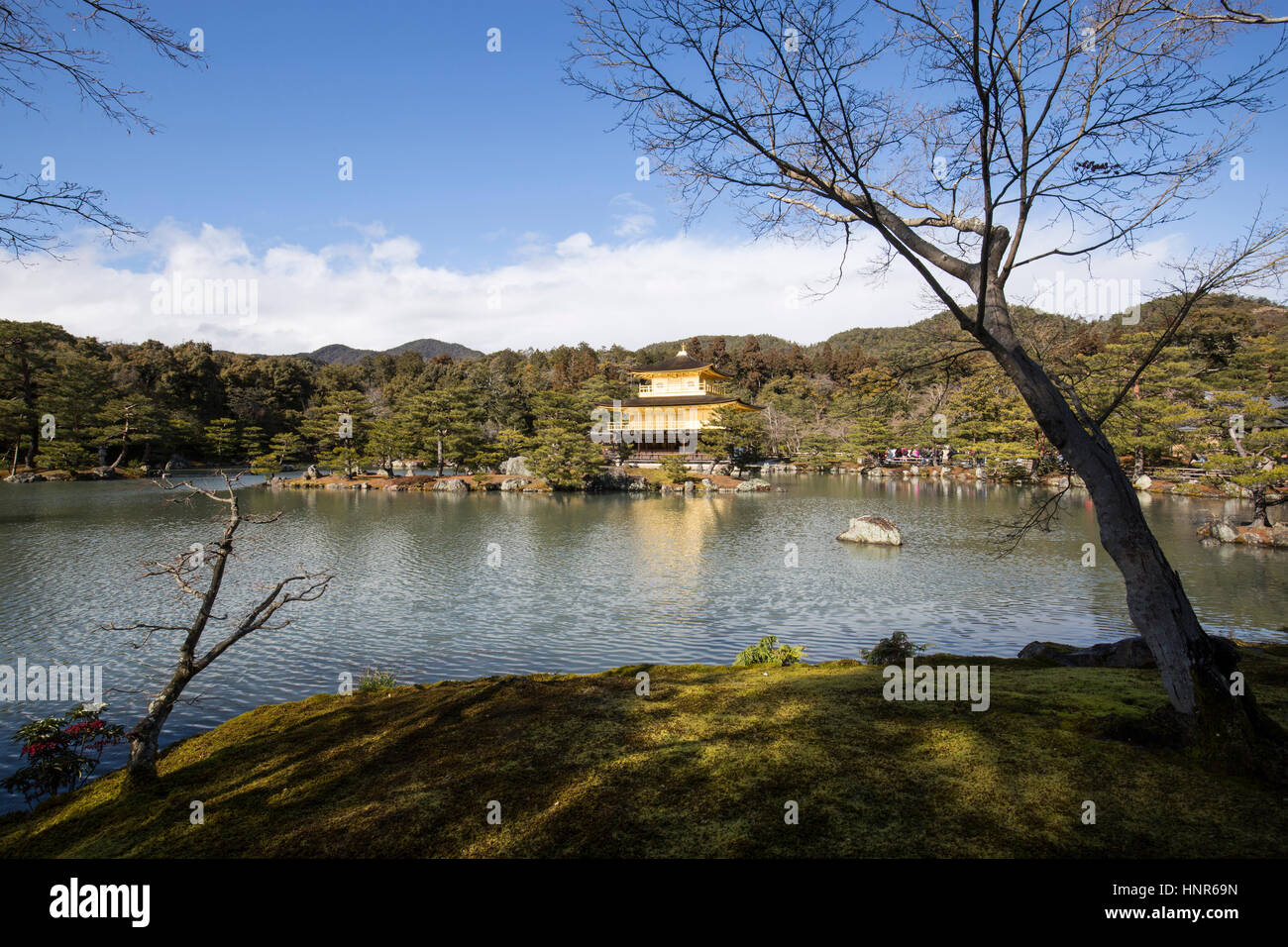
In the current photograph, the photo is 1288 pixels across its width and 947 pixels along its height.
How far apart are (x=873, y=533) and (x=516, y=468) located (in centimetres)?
2433

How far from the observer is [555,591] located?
13.0 metres

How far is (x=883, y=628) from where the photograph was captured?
1052cm

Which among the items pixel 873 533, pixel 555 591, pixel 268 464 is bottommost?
pixel 555 591

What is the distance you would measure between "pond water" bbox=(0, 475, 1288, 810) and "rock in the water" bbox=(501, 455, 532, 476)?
13.0 meters

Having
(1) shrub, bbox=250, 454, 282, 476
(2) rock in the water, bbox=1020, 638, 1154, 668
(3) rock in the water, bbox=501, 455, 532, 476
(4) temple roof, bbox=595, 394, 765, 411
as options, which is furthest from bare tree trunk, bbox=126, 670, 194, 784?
(4) temple roof, bbox=595, 394, 765, 411

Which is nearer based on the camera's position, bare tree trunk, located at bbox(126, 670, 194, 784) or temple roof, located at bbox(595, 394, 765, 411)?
bare tree trunk, located at bbox(126, 670, 194, 784)

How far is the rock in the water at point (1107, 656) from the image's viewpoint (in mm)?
6066

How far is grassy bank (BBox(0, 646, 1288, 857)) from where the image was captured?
275cm

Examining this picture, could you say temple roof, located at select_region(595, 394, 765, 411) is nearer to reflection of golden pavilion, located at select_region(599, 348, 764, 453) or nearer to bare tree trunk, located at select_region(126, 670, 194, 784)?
reflection of golden pavilion, located at select_region(599, 348, 764, 453)

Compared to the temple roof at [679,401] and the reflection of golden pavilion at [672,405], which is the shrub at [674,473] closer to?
the reflection of golden pavilion at [672,405]

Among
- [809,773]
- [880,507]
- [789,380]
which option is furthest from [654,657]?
[789,380]

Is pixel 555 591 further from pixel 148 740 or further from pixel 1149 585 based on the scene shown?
pixel 1149 585

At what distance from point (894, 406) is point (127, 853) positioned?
46757 mm

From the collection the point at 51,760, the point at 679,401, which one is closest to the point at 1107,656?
the point at 51,760
